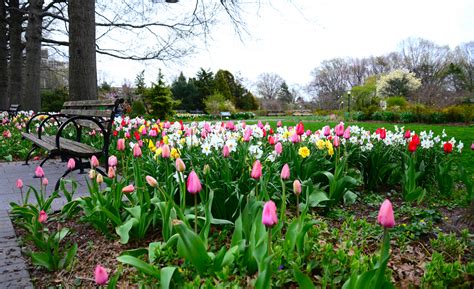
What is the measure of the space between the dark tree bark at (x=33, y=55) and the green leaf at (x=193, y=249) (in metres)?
11.6

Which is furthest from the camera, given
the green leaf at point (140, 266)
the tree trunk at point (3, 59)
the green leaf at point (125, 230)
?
the tree trunk at point (3, 59)

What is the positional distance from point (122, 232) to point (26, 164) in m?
4.77

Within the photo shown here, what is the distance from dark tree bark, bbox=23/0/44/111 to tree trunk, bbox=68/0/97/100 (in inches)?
218

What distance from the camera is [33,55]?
37.4 ft

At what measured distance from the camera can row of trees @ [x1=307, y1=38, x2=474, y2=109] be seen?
37.5 metres

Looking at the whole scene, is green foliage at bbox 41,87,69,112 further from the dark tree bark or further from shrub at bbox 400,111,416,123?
shrub at bbox 400,111,416,123

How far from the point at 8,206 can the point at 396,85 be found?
1453 inches

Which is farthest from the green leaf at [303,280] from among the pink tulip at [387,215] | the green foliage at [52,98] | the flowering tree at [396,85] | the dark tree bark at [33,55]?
the flowering tree at [396,85]

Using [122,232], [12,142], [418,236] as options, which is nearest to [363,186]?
[418,236]

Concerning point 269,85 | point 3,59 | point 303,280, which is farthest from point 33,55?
point 269,85

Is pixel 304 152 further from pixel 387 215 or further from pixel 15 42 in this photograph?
pixel 15 42

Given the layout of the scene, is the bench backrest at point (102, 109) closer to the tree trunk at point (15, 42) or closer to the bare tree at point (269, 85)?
the tree trunk at point (15, 42)

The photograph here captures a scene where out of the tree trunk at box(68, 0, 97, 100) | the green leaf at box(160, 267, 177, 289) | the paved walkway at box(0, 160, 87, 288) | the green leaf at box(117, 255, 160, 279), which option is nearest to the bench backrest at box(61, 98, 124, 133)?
the tree trunk at box(68, 0, 97, 100)

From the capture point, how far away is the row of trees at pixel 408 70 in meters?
37.5
